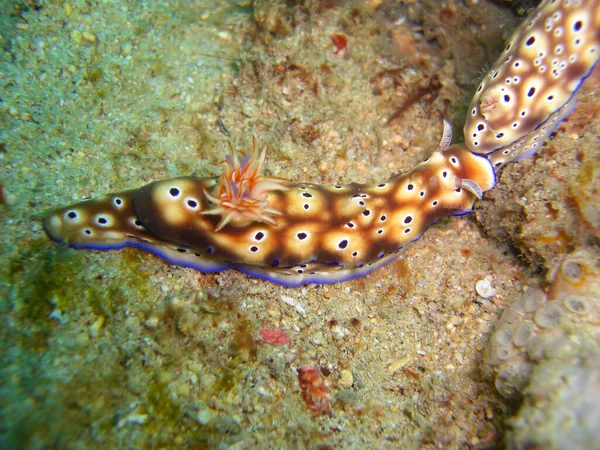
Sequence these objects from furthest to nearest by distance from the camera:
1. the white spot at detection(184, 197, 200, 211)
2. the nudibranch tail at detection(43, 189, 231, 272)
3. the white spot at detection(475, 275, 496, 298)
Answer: the white spot at detection(475, 275, 496, 298), the nudibranch tail at detection(43, 189, 231, 272), the white spot at detection(184, 197, 200, 211)

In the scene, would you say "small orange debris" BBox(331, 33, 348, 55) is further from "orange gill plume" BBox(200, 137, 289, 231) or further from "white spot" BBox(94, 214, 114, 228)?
"white spot" BBox(94, 214, 114, 228)

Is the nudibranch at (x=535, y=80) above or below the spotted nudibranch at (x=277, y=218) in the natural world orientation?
above

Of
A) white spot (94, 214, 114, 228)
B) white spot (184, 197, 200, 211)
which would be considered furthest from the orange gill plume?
white spot (94, 214, 114, 228)

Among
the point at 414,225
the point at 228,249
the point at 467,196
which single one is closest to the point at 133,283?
the point at 228,249

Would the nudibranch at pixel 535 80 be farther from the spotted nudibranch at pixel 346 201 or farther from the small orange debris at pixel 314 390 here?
the small orange debris at pixel 314 390

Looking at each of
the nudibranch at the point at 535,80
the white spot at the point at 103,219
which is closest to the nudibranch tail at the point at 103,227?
the white spot at the point at 103,219

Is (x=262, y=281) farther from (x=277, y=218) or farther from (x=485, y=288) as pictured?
(x=485, y=288)
